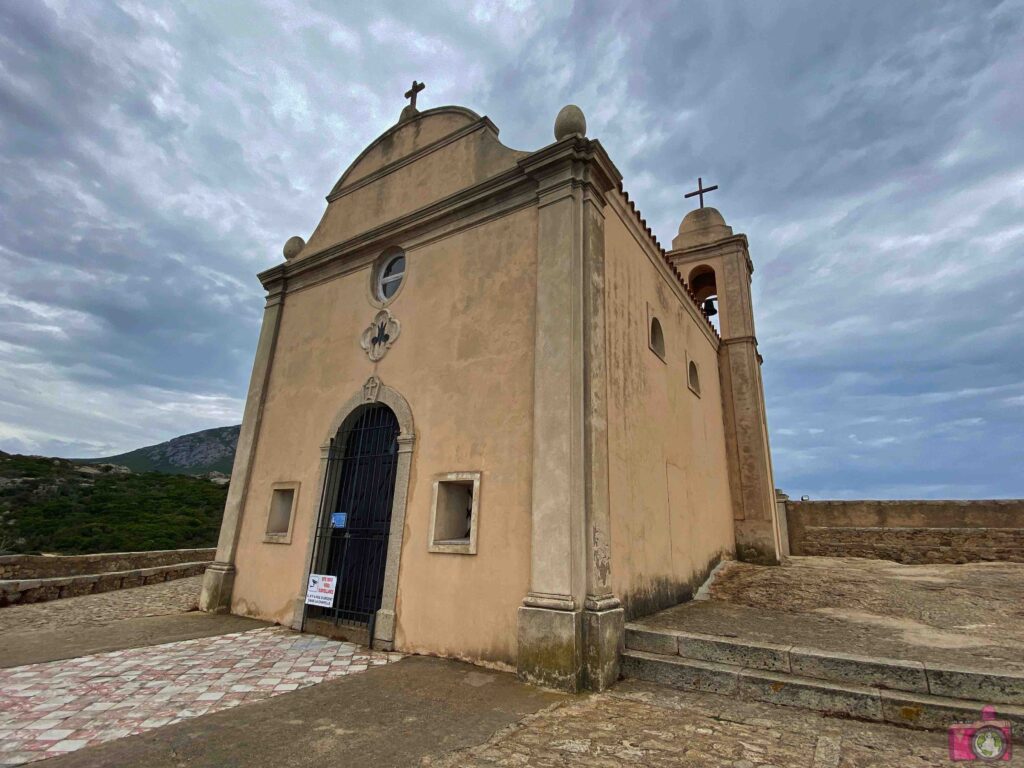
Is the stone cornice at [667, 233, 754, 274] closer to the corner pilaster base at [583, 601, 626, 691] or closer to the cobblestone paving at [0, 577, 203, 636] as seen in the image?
the corner pilaster base at [583, 601, 626, 691]

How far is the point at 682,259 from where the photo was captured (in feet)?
46.9

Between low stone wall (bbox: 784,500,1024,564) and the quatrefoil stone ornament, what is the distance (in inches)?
455

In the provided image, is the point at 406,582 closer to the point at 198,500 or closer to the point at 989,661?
the point at 989,661

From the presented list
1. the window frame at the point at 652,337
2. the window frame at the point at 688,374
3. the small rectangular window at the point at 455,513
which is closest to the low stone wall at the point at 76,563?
the small rectangular window at the point at 455,513

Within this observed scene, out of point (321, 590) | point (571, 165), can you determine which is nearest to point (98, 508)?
point (321, 590)

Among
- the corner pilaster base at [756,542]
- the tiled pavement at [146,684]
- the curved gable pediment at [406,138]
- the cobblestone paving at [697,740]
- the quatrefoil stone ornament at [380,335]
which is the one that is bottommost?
the tiled pavement at [146,684]

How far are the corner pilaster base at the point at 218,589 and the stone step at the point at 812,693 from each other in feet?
22.4

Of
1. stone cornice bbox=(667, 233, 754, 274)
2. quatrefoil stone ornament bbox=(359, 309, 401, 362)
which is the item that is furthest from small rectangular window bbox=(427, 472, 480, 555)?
stone cornice bbox=(667, 233, 754, 274)

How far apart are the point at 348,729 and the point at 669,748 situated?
7.37ft

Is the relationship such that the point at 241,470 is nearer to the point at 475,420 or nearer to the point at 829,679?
the point at 475,420

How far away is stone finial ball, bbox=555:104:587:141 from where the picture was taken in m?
6.55

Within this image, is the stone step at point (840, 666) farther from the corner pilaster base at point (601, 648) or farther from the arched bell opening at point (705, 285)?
the arched bell opening at point (705, 285)

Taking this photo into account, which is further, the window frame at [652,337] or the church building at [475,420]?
the window frame at [652,337]

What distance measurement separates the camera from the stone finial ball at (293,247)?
10312 mm
